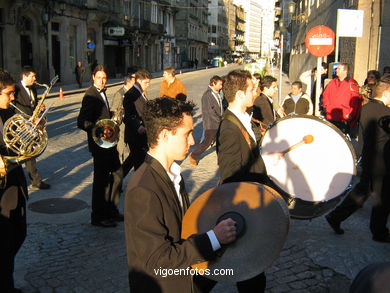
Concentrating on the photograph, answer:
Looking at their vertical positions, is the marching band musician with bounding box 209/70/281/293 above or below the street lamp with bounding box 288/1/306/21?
below

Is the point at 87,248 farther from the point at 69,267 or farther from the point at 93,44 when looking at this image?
the point at 93,44

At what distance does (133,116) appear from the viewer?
6793 millimetres

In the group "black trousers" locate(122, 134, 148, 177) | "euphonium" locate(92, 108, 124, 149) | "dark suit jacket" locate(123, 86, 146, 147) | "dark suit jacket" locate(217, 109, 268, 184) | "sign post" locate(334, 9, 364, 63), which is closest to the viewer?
"dark suit jacket" locate(217, 109, 268, 184)

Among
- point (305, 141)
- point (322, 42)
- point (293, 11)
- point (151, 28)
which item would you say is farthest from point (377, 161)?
point (151, 28)

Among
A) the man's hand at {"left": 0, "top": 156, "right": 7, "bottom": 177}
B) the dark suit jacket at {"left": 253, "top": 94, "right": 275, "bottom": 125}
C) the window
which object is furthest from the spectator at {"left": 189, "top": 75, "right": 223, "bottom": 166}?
the window

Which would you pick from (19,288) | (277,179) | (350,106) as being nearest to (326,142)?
(277,179)

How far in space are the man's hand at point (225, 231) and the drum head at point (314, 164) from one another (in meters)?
2.09

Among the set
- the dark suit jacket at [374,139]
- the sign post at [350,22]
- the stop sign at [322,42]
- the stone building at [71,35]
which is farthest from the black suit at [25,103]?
the stone building at [71,35]

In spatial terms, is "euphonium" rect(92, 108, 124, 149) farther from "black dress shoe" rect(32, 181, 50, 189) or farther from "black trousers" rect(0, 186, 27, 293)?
"black dress shoe" rect(32, 181, 50, 189)

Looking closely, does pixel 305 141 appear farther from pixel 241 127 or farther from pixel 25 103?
pixel 25 103

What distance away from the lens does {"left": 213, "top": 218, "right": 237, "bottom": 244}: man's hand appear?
7.73 feet

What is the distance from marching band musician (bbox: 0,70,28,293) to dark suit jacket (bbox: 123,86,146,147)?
2512 mm

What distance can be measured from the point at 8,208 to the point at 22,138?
637 millimetres

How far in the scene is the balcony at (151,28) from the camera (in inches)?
1950
